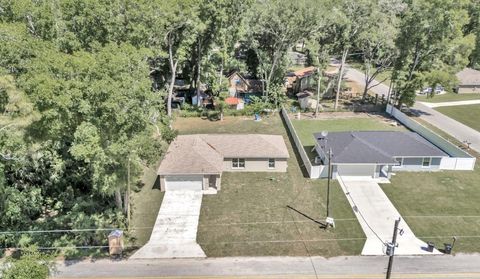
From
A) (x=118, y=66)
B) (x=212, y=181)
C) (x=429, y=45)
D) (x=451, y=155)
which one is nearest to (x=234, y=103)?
(x=212, y=181)

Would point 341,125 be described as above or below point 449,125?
below

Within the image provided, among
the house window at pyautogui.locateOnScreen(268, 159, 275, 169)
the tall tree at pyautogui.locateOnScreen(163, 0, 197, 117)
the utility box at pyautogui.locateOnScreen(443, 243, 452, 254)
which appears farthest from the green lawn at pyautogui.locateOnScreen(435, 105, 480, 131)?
the tall tree at pyautogui.locateOnScreen(163, 0, 197, 117)

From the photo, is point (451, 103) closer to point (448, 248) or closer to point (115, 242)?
point (448, 248)

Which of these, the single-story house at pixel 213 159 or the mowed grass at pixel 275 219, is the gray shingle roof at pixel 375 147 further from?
the single-story house at pixel 213 159

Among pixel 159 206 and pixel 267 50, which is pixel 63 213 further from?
pixel 267 50

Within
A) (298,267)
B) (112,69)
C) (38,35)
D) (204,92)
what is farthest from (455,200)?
(204,92)

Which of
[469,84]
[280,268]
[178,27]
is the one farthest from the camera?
[469,84]

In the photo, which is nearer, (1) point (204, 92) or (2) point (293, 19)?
(2) point (293, 19)
